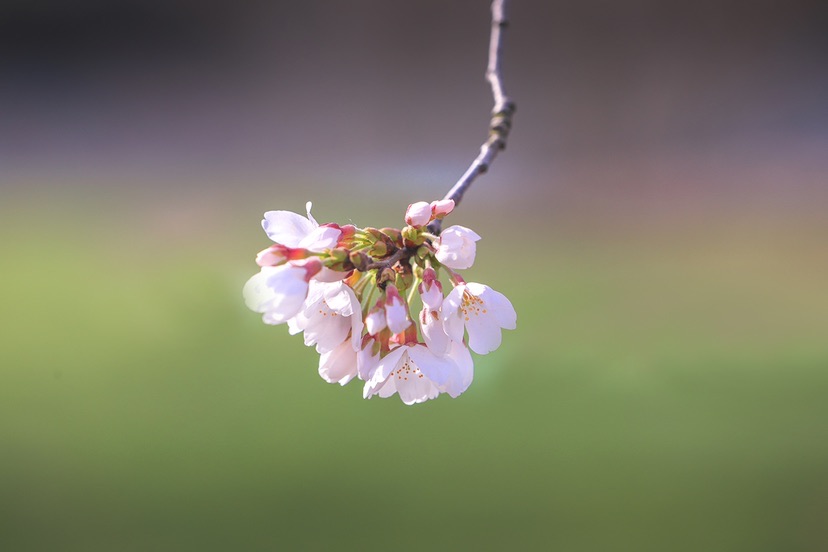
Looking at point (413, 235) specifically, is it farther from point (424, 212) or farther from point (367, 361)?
point (367, 361)

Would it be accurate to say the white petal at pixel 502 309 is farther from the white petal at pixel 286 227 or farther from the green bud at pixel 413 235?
the white petal at pixel 286 227

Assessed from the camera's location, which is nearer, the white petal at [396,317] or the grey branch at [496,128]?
the white petal at [396,317]

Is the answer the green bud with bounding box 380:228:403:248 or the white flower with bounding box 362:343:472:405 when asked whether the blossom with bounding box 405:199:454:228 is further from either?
the white flower with bounding box 362:343:472:405

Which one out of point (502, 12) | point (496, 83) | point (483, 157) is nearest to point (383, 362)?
point (483, 157)

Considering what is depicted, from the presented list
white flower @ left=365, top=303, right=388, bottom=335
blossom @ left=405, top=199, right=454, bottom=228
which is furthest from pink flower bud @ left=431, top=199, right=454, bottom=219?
white flower @ left=365, top=303, right=388, bottom=335

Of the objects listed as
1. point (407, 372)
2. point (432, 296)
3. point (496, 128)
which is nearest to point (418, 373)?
point (407, 372)

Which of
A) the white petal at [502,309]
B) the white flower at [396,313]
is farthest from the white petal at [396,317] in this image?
the white petal at [502,309]
